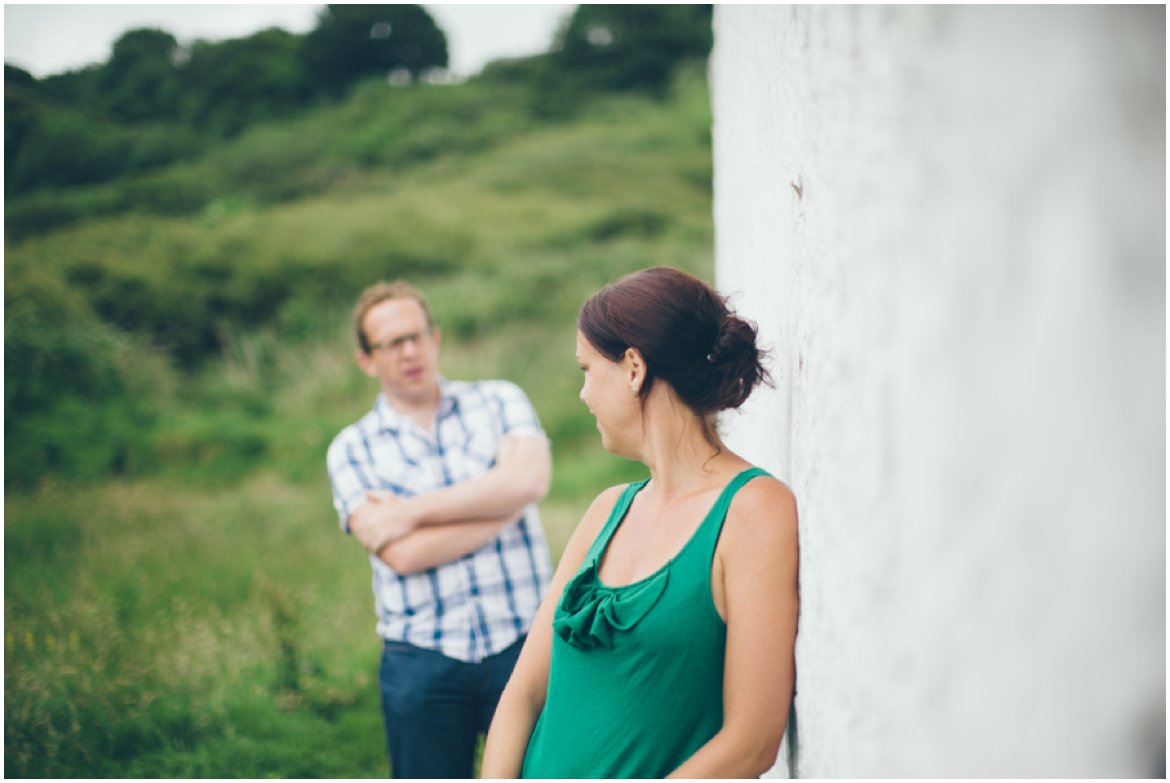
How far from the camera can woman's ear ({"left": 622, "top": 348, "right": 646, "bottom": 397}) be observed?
168cm

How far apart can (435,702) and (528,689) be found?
1.14 meters

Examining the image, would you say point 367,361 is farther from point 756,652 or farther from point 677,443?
point 756,652

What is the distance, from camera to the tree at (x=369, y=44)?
21656 millimetres

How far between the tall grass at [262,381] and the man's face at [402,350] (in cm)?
212

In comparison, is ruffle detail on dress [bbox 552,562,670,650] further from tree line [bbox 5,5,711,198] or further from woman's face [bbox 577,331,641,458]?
tree line [bbox 5,5,711,198]

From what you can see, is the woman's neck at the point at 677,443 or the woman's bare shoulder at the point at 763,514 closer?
the woman's bare shoulder at the point at 763,514

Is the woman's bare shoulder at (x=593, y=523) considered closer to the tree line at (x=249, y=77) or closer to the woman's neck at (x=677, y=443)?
the woman's neck at (x=677, y=443)

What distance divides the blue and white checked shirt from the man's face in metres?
0.07

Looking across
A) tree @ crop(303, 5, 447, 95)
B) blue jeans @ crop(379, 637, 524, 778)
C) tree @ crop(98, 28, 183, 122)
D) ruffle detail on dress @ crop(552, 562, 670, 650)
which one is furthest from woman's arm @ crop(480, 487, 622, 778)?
tree @ crop(303, 5, 447, 95)

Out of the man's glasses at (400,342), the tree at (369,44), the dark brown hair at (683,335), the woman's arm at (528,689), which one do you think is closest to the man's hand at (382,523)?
the man's glasses at (400,342)

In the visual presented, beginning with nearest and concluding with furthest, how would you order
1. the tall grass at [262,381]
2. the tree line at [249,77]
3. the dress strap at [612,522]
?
the dress strap at [612,522], the tall grass at [262,381], the tree line at [249,77]

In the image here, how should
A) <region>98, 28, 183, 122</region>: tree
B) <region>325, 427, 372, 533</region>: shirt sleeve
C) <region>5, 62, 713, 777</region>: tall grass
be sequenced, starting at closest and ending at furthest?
<region>325, 427, 372, 533</region>: shirt sleeve
<region>5, 62, 713, 777</region>: tall grass
<region>98, 28, 183, 122</region>: tree

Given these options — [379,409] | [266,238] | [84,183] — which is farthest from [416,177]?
[379,409]

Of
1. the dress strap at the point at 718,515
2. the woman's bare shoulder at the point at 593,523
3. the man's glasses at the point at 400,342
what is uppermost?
the man's glasses at the point at 400,342
